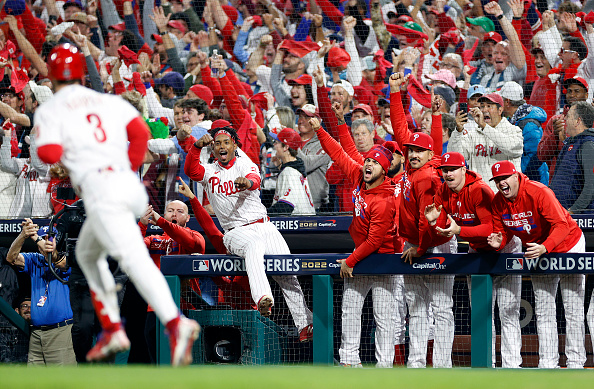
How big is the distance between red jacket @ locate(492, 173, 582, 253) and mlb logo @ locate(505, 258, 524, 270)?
0.15 m

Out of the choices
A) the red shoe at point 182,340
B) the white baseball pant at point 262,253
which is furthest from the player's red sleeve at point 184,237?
the red shoe at point 182,340

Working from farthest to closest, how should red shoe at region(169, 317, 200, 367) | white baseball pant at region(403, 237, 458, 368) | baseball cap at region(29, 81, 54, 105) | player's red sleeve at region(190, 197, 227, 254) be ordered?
baseball cap at region(29, 81, 54, 105) < player's red sleeve at region(190, 197, 227, 254) < white baseball pant at region(403, 237, 458, 368) < red shoe at region(169, 317, 200, 367)

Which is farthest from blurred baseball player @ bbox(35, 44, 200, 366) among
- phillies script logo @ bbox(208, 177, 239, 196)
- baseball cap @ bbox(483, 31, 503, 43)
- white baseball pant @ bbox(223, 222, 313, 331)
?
baseball cap @ bbox(483, 31, 503, 43)

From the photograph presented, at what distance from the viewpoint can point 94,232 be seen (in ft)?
12.5

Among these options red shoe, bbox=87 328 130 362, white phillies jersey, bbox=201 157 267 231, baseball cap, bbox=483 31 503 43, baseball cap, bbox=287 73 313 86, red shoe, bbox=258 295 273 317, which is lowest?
red shoe, bbox=87 328 130 362

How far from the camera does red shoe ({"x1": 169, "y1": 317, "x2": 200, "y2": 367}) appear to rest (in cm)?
369

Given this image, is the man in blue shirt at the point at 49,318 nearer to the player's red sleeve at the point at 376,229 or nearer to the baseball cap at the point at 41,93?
the baseball cap at the point at 41,93

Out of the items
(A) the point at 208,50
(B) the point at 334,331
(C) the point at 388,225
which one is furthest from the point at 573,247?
(A) the point at 208,50

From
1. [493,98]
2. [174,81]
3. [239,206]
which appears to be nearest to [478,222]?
[493,98]

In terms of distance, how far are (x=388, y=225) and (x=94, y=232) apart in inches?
119

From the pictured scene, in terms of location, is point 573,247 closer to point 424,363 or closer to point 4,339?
point 424,363

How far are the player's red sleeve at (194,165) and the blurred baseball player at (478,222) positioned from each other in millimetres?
1995

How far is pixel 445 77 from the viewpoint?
8.52 meters

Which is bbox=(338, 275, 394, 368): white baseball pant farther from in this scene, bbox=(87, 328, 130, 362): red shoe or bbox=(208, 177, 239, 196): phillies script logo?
bbox=(87, 328, 130, 362): red shoe
